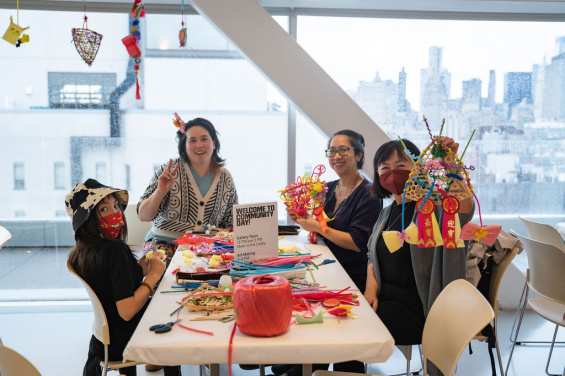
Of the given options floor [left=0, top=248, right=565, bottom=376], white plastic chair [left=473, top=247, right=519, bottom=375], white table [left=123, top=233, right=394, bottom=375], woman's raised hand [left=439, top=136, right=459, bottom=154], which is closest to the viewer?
white table [left=123, top=233, right=394, bottom=375]

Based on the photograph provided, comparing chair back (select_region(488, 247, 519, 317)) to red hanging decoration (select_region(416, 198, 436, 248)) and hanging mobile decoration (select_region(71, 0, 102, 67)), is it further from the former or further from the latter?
hanging mobile decoration (select_region(71, 0, 102, 67))

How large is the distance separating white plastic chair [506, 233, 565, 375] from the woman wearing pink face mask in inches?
26.7

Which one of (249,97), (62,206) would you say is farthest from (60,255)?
(249,97)

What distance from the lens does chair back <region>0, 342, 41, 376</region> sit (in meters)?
1.29

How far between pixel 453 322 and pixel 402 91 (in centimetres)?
296

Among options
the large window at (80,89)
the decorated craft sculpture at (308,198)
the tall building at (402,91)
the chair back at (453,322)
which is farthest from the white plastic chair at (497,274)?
the large window at (80,89)

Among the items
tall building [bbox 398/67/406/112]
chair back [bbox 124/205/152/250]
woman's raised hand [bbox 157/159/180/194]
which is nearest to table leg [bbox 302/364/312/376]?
woman's raised hand [bbox 157/159/180/194]

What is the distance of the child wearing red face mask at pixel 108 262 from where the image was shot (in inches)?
79.7

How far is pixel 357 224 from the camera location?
2844 mm

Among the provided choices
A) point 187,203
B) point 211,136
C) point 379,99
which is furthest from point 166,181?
point 379,99

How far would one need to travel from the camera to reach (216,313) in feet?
5.70

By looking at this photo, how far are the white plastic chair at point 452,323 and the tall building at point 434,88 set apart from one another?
2.78 m

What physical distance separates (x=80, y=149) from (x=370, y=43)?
2.64 m

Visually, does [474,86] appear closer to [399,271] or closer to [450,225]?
[399,271]
